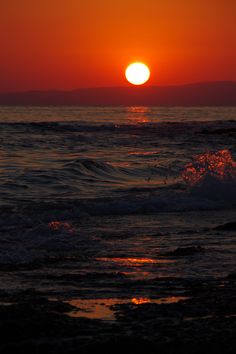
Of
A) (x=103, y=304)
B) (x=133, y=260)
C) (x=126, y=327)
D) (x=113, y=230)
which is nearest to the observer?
(x=126, y=327)

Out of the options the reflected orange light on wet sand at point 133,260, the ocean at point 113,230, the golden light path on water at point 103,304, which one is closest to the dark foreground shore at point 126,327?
the golden light path on water at point 103,304

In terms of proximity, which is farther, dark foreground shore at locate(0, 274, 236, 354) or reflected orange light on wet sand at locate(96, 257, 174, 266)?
reflected orange light on wet sand at locate(96, 257, 174, 266)

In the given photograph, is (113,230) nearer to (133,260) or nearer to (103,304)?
(133,260)

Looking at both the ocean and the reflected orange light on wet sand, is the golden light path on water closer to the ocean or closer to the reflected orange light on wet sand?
the ocean

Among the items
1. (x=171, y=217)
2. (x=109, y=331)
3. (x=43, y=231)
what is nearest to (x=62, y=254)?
(x=43, y=231)

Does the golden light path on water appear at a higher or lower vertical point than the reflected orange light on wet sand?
higher

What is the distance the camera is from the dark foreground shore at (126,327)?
489 cm

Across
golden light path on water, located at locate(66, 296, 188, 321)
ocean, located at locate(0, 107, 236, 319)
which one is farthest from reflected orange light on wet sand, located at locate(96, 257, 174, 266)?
golden light path on water, located at locate(66, 296, 188, 321)

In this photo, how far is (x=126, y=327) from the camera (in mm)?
5383

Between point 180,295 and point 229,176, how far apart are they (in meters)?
10.7

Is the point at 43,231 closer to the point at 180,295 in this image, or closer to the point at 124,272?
the point at 124,272

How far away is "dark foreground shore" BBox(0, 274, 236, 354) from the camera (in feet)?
16.0

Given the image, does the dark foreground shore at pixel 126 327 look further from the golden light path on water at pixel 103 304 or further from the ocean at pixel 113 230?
the ocean at pixel 113 230

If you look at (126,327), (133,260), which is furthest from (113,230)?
(126,327)
